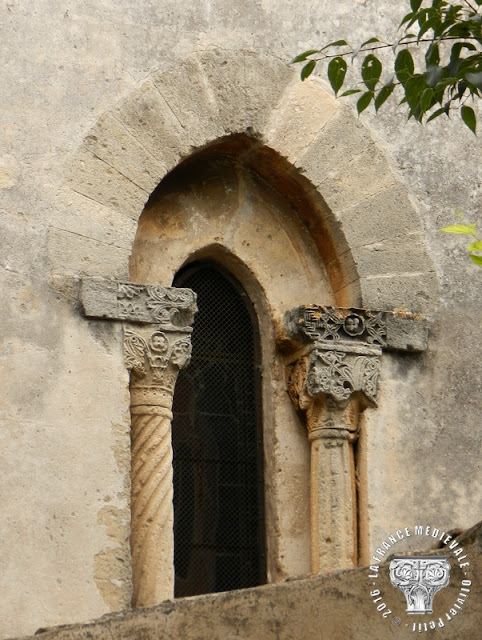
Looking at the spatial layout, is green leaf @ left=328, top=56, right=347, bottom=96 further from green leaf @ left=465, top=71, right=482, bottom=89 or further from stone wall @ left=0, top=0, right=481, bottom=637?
stone wall @ left=0, top=0, right=481, bottom=637

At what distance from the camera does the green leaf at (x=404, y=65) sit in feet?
19.2

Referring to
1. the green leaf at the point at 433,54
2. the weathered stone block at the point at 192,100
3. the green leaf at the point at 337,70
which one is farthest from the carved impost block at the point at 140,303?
the green leaf at the point at 433,54

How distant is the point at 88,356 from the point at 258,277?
1463 millimetres

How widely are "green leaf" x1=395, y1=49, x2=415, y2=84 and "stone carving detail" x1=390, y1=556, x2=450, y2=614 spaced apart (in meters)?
2.08

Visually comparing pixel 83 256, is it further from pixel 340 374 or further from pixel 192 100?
pixel 340 374

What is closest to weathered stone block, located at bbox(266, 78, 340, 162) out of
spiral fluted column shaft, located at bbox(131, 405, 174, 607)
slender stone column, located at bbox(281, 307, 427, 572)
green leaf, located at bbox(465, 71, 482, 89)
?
slender stone column, located at bbox(281, 307, 427, 572)

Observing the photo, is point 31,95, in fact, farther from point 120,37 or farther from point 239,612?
point 239,612

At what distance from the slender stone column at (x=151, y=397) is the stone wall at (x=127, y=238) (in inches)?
4.2

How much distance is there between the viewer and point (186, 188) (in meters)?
8.27

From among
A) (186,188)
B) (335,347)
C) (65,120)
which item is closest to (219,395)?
(335,347)

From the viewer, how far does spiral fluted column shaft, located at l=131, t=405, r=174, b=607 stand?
23.5 feet

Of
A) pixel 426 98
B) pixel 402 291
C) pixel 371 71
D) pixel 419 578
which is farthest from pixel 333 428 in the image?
pixel 419 578

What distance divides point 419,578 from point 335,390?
3.01m

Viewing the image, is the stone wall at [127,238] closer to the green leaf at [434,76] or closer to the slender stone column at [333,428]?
the slender stone column at [333,428]
